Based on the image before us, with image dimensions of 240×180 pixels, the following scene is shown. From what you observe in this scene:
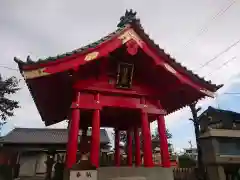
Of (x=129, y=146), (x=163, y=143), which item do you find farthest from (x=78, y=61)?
(x=129, y=146)

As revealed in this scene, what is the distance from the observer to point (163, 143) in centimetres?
698

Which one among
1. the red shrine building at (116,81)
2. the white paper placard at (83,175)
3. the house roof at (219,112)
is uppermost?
the house roof at (219,112)

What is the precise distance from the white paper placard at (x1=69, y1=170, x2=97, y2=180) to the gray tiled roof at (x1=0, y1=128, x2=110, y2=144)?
66.4 ft

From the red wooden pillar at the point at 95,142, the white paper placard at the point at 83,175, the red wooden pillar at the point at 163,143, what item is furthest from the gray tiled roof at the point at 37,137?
the white paper placard at the point at 83,175

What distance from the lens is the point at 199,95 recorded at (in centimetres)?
770

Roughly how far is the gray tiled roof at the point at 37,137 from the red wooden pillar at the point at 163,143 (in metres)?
18.3

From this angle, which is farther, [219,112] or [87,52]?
Result: [219,112]

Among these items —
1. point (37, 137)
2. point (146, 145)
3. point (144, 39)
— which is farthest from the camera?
point (37, 137)

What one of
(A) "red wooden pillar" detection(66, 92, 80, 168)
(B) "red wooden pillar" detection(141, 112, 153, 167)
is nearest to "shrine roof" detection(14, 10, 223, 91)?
(A) "red wooden pillar" detection(66, 92, 80, 168)

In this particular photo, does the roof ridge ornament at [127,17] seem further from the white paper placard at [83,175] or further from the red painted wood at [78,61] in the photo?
the white paper placard at [83,175]

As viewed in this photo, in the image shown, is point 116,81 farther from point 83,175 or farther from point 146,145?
point 83,175

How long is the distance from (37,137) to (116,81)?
71.2 ft

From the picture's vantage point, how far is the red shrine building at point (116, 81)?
6.07 meters

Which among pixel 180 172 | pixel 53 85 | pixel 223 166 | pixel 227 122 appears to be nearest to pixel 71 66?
pixel 53 85
